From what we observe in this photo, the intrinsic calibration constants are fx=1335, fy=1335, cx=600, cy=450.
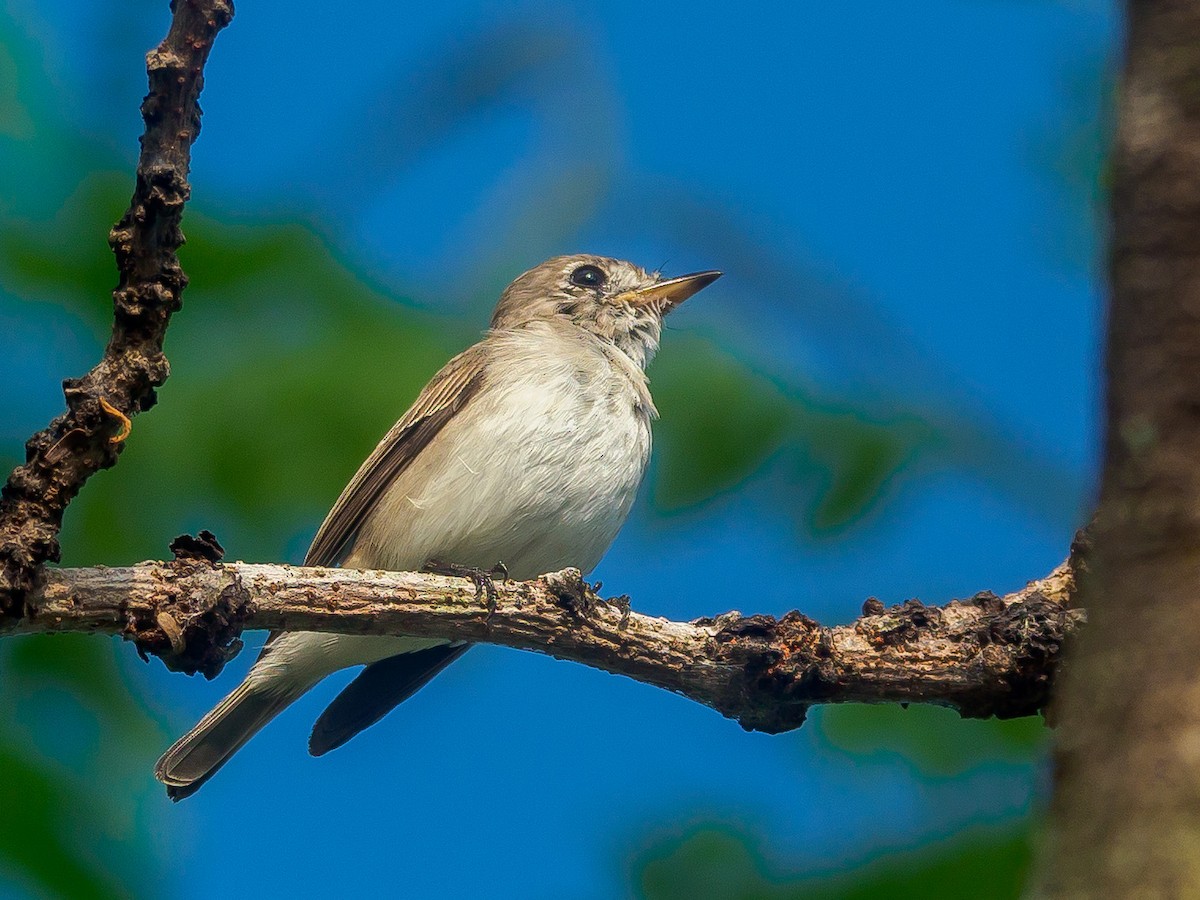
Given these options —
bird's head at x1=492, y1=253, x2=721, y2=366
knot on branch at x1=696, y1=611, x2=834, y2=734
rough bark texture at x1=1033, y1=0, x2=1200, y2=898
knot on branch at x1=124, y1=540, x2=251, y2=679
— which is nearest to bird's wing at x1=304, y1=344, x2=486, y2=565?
bird's head at x1=492, y1=253, x2=721, y2=366

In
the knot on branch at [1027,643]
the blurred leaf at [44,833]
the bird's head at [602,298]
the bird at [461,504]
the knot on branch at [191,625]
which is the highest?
the bird's head at [602,298]

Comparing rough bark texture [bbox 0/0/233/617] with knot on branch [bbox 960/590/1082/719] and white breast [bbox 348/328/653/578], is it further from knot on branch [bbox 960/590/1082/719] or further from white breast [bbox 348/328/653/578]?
knot on branch [bbox 960/590/1082/719]

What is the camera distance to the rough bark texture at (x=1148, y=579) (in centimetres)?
104

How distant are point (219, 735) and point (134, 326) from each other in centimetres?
304

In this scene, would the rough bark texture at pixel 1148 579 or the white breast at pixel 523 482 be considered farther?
the white breast at pixel 523 482

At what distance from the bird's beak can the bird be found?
102 centimetres

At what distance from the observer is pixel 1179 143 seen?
1074mm

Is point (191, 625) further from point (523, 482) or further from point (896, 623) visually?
point (896, 623)

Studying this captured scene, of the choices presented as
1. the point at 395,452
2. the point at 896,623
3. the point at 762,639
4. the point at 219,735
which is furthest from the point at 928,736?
the point at 219,735

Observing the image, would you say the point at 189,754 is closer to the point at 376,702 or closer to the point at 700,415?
the point at 376,702

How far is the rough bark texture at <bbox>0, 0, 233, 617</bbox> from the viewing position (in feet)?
11.8

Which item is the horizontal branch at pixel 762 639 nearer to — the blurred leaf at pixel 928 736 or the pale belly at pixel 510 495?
the blurred leaf at pixel 928 736

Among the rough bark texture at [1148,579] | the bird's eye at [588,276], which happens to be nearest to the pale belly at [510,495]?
the bird's eye at [588,276]

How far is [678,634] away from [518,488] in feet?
4.90
